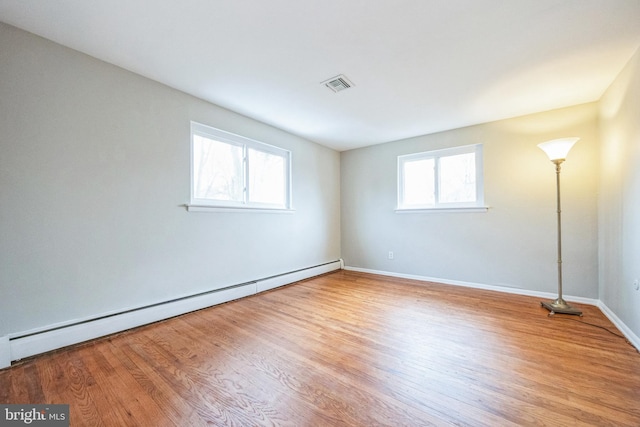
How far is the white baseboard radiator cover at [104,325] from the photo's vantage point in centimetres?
173

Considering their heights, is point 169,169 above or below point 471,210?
above

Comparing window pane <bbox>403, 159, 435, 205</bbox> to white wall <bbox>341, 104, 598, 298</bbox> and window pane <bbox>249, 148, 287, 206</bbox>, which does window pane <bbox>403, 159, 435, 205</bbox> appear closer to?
white wall <bbox>341, 104, 598, 298</bbox>

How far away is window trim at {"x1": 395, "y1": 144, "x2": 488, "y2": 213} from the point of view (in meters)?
3.57

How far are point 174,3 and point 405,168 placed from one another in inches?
146

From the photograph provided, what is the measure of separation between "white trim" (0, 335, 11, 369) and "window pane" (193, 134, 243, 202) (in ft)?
5.62

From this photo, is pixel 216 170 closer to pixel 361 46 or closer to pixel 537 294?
pixel 361 46

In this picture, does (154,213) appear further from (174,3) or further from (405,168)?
(405,168)

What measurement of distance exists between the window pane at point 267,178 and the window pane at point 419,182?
2124 mm

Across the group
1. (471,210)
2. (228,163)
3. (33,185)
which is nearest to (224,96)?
(228,163)

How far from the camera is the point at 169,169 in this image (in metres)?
2.56

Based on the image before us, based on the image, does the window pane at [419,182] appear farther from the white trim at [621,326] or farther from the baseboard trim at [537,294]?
the white trim at [621,326]

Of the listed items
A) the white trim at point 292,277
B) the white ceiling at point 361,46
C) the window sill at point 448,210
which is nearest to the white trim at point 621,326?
the window sill at point 448,210

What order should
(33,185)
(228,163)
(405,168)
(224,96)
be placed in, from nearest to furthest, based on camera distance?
(33,185)
(224,96)
(228,163)
(405,168)

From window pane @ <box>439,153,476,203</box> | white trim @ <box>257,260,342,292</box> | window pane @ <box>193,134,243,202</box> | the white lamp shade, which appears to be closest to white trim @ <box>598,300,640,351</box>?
the white lamp shade
